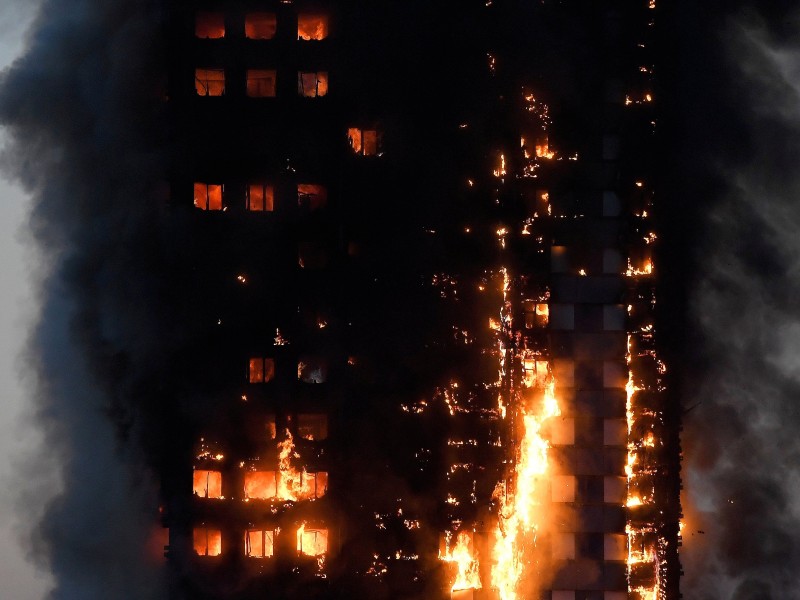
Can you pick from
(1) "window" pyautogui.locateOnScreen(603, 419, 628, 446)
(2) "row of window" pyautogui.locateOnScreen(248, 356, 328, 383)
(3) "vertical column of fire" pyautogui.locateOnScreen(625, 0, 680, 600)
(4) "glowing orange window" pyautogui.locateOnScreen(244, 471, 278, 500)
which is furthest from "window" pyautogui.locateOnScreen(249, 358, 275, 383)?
(3) "vertical column of fire" pyautogui.locateOnScreen(625, 0, 680, 600)

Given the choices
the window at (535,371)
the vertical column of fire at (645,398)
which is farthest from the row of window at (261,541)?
the vertical column of fire at (645,398)

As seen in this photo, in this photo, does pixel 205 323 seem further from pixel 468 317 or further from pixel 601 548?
pixel 601 548

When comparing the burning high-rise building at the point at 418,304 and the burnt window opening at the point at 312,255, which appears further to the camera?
the burnt window opening at the point at 312,255

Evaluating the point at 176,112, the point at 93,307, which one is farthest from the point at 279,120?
the point at 93,307

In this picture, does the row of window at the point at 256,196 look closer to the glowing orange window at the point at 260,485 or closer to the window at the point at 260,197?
the window at the point at 260,197

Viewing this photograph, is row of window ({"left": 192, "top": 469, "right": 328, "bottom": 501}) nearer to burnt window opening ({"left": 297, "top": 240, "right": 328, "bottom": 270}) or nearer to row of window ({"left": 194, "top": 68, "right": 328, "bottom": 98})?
burnt window opening ({"left": 297, "top": 240, "right": 328, "bottom": 270})

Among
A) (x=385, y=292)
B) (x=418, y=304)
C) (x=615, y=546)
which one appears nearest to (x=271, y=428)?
(x=385, y=292)
